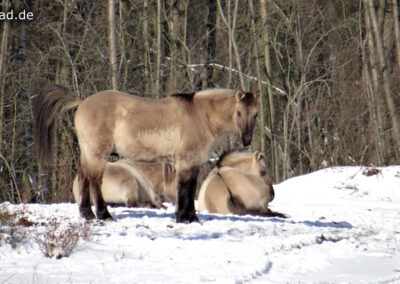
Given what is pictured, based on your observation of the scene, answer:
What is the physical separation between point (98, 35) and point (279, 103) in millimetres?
7759

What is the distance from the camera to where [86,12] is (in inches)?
954

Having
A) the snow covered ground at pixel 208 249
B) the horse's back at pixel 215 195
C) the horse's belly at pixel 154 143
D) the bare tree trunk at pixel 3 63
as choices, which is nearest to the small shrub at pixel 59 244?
the snow covered ground at pixel 208 249

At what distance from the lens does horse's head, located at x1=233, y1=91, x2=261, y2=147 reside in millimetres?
9984

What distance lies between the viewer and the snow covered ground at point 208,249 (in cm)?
641

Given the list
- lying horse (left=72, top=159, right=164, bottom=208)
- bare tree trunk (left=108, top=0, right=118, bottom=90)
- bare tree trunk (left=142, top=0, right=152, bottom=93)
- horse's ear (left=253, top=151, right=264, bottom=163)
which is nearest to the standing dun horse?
horse's ear (left=253, top=151, right=264, bottom=163)

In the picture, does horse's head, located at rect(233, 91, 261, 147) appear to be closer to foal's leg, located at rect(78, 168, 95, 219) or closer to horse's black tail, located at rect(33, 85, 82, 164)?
foal's leg, located at rect(78, 168, 95, 219)

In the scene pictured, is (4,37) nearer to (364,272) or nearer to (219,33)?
(219,33)

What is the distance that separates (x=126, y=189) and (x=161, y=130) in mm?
2488

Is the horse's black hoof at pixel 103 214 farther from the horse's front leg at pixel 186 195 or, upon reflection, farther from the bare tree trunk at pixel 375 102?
the bare tree trunk at pixel 375 102

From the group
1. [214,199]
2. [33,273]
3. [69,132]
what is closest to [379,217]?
[214,199]

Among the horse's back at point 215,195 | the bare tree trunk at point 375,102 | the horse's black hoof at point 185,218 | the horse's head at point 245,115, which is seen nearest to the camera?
the horse's black hoof at point 185,218

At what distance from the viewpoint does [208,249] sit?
769 centimetres

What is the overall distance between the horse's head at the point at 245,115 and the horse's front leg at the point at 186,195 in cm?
84

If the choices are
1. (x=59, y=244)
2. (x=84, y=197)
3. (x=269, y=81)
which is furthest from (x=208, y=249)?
(x=269, y=81)
